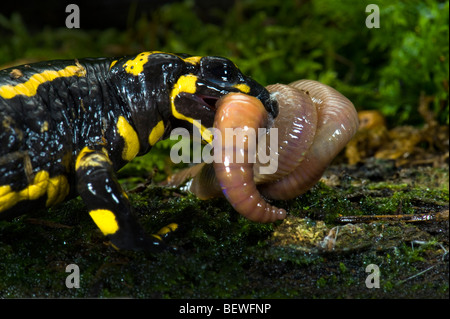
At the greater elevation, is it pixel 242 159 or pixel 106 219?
pixel 242 159

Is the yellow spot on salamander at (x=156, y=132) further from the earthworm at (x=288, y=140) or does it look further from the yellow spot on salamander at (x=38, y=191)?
the yellow spot on salamander at (x=38, y=191)

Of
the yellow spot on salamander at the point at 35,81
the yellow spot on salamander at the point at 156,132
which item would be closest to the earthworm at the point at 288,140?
the yellow spot on salamander at the point at 156,132

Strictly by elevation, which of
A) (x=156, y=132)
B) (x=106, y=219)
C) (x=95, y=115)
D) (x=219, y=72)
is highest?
(x=219, y=72)

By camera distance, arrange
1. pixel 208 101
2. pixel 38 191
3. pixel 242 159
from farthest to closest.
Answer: pixel 208 101, pixel 38 191, pixel 242 159

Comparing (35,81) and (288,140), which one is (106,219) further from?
(288,140)

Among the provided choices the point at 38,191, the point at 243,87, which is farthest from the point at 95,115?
the point at 243,87

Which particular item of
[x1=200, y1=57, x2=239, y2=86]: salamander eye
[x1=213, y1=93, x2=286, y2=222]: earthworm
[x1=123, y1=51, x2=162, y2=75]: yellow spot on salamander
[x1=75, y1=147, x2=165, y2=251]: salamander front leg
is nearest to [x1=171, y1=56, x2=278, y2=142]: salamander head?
[x1=200, y1=57, x2=239, y2=86]: salamander eye

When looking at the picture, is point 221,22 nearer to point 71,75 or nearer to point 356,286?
point 71,75

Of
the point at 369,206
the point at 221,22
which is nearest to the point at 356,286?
the point at 369,206
